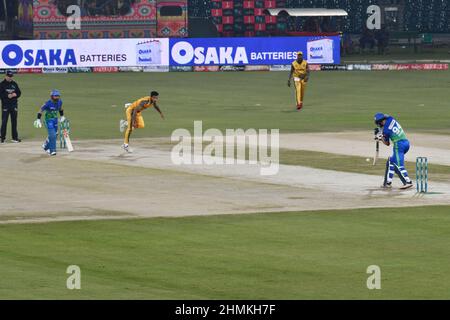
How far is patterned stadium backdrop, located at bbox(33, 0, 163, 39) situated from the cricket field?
2953 cm

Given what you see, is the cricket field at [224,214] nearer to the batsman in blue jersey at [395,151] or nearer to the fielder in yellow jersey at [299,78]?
the batsman in blue jersey at [395,151]

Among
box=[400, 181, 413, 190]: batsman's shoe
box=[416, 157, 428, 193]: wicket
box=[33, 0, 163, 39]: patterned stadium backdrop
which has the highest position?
box=[33, 0, 163, 39]: patterned stadium backdrop

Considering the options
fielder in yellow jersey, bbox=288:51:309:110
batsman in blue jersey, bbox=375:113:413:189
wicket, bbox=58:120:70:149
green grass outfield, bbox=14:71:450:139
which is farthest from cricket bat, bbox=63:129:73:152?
fielder in yellow jersey, bbox=288:51:309:110

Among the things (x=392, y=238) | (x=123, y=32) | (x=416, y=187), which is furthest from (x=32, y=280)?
(x=123, y=32)

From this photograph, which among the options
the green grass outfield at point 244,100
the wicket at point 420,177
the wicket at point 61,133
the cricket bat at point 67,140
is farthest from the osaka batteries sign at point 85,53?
the wicket at point 420,177

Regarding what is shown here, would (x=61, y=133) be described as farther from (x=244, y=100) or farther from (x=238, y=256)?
(x=238, y=256)

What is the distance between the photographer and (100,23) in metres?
79.4

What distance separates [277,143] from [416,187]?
9.65 m

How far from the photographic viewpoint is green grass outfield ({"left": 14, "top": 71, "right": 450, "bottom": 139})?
4412cm

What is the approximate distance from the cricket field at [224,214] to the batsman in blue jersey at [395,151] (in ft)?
0.87

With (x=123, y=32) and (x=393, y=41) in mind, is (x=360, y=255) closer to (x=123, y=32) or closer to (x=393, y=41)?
(x=123, y=32)

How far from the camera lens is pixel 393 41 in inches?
3782

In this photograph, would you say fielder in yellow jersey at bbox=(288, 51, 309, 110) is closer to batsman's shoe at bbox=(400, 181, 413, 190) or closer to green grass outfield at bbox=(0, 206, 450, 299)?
batsman's shoe at bbox=(400, 181, 413, 190)

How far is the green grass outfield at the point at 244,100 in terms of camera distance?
1737 inches
